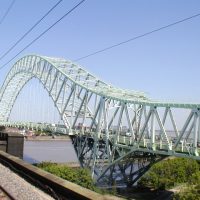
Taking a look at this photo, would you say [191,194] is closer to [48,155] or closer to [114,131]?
[114,131]

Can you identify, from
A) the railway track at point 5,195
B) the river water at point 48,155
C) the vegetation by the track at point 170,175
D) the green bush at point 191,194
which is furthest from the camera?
the river water at point 48,155

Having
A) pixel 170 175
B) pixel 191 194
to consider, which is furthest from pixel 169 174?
pixel 191 194

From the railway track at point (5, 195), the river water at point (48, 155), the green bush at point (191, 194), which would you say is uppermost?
the railway track at point (5, 195)

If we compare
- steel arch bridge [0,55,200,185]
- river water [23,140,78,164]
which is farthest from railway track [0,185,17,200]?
river water [23,140,78,164]

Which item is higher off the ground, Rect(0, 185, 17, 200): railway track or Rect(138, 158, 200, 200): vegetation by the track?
Rect(0, 185, 17, 200): railway track

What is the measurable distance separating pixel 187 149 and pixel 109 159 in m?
16.8

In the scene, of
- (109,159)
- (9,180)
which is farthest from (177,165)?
(9,180)

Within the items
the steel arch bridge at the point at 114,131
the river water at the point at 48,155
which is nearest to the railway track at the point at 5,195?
the steel arch bridge at the point at 114,131

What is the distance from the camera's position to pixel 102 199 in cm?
805

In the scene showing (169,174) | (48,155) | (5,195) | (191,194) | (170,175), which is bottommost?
(191,194)

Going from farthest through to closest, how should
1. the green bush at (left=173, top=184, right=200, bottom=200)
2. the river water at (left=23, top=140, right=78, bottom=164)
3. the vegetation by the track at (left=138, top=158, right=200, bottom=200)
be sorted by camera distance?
the river water at (left=23, top=140, right=78, bottom=164), the vegetation by the track at (left=138, top=158, right=200, bottom=200), the green bush at (left=173, top=184, right=200, bottom=200)

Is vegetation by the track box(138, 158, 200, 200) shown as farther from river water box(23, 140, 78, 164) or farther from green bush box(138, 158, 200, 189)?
river water box(23, 140, 78, 164)

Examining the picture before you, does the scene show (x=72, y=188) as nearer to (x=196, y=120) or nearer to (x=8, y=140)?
(x=8, y=140)

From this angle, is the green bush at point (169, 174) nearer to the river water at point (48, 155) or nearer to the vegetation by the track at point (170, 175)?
the vegetation by the track at point (170, 175)
